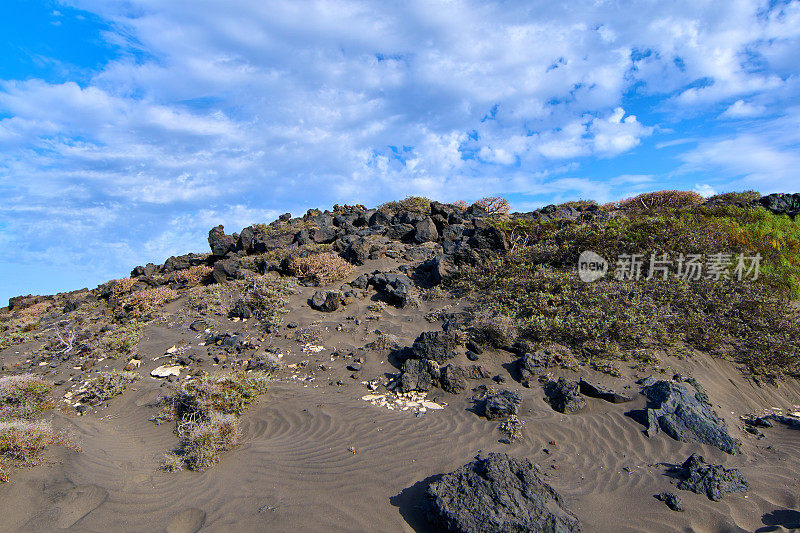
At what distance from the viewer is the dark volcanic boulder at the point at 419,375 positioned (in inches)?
275

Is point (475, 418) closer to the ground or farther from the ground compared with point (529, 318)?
closer to the ground

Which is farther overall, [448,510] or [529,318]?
[529,318]

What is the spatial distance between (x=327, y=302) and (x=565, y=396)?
6.28 metres

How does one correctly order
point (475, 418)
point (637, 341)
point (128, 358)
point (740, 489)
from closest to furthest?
point (740, 489)
point (475, 418)
point (637, 341)
point (128, 358)

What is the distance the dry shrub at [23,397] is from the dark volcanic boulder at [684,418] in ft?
31.6

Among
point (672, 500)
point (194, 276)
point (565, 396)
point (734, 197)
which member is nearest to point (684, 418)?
point (565, 396)

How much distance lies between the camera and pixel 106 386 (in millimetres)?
8039

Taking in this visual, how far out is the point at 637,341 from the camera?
7.99 m

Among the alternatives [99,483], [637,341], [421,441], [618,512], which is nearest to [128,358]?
[99,483]

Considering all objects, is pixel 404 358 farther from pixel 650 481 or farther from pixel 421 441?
pixel 650 481

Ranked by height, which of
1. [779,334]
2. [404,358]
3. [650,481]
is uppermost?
[779,334]

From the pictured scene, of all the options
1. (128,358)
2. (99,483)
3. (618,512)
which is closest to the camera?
(618,512)

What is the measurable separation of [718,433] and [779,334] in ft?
15.2

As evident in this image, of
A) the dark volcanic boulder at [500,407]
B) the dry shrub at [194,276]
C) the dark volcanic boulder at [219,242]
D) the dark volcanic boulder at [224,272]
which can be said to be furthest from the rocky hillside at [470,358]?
the dark volcanic boulder at [219,242]
